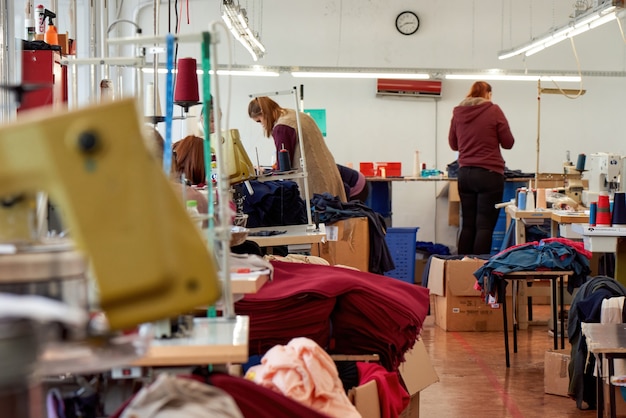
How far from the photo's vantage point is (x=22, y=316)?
1.28 metres

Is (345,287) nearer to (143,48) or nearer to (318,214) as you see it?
(143,48)

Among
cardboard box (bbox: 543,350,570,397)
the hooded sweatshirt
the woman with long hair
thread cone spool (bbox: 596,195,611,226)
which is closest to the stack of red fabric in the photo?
cardboard box (bbox: 543,350,570,397)

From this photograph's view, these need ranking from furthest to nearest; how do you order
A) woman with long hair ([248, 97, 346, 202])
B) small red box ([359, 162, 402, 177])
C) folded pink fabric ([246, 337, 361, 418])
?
small red box ([359, 162, 402, 177]) → woman with long hair ([248, 97, 346, 202]) → folded pink fabric ([246, 337, 361, 418])

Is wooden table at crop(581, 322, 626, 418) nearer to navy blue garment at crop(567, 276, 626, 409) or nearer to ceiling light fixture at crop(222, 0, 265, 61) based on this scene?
navy blue garment at crop(567, 276, 626, 409)

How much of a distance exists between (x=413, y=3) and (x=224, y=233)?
961cm

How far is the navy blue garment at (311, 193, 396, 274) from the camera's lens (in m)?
6.18

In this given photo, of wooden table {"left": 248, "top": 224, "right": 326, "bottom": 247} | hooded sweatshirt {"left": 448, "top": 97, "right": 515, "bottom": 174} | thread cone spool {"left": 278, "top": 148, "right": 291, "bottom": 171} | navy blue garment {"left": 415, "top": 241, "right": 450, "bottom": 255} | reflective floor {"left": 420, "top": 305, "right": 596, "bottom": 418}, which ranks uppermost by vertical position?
hooded sweatshirt {"left": 448, "top": 97, "right": 515, "bottom": 174}

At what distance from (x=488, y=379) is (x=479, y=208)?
9.83 feet

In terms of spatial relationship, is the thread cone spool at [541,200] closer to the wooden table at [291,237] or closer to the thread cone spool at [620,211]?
the thread cone spool at [620,211]

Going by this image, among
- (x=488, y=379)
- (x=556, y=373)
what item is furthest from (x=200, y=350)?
(x=488, y=379)

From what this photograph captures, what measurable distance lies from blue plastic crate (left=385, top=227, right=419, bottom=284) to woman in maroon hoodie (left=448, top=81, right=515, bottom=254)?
461 millimetres

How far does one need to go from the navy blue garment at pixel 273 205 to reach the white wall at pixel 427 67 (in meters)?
6.05

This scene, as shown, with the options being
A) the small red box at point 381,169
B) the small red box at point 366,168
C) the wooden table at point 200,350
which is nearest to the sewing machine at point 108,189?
the wooden table at point 200,350

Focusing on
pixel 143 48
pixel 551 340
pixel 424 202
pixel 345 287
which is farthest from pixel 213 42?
pixel 424 202
